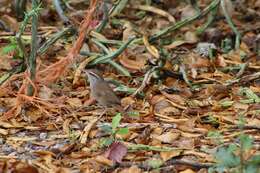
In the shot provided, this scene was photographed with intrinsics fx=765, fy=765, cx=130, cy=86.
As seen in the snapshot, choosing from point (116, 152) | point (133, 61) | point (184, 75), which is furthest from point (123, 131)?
point (133, 61)

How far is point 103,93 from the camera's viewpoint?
13.5 ft

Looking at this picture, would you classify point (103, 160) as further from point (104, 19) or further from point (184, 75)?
point (104, 19)

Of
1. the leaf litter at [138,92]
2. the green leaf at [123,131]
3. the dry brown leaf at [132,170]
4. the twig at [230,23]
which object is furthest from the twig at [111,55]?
the dry brown leaf at [132,170]

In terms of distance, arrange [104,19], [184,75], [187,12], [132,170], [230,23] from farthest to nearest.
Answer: [187,12] → [230,23] → [104,19] → [184,75] → [132,170]

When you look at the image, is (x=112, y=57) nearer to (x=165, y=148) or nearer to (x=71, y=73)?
(x=71, y=73)

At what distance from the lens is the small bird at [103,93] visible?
4121 mm

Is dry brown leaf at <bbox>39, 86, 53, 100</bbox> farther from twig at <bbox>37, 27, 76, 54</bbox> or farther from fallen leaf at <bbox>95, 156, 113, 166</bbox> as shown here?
→ fallen leaf at <bbox>95, 156, 113, 166</bbox>

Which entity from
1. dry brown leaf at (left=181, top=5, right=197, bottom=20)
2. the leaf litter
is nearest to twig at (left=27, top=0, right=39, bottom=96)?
the leaf litter

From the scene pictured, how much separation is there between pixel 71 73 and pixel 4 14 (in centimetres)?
126

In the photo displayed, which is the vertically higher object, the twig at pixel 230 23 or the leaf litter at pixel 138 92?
the twig at pixel 230 23

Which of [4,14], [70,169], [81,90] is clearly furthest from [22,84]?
[4,14]

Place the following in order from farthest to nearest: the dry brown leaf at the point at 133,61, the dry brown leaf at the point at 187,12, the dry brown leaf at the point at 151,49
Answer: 1. the dry brown leaf at the point at 187,12
2. the dry brown leaf at the point at 151,49
3. the dry brown leaf at the point at 133,61

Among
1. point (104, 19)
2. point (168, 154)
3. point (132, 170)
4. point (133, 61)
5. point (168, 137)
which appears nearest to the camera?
point (132, 170)

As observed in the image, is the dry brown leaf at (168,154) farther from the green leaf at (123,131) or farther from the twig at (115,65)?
the twig at (115,65)
